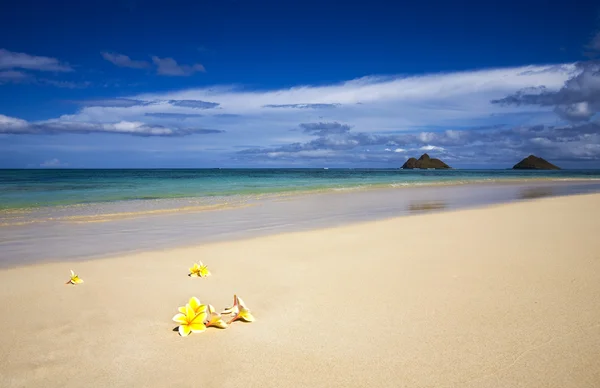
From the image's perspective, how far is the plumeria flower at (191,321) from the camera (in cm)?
293

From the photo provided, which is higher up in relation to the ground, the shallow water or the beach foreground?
the beach foreground

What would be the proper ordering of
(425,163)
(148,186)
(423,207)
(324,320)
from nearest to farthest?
(324,320), (423,207), (148,186), (425,163)

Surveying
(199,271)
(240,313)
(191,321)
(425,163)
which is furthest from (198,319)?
(425,163)

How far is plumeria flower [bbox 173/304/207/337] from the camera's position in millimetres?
2934

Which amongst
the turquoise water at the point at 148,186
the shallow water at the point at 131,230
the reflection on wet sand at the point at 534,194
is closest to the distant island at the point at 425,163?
the turquoise water at the point at 148,186

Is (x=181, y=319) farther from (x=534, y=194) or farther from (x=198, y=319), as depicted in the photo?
(x=534, y=194)

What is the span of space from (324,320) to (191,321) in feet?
3.39

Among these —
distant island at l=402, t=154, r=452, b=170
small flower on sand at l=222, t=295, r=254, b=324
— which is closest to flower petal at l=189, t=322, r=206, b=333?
small flower on sand at l=222, t=295, r=254, b=324

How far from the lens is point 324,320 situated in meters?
3.17

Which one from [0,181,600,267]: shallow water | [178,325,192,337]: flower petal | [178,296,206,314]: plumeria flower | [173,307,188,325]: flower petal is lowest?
[0,181,600,267]: shallow water

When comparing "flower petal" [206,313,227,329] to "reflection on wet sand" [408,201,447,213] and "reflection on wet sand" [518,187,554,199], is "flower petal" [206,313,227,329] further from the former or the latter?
"reflection on wet sand" [518,187,554,199]

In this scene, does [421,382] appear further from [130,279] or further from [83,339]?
[130,279]

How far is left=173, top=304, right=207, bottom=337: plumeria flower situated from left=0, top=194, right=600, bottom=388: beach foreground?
61 millimetres

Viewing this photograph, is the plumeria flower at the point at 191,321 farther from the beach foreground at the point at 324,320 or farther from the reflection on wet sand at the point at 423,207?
the reflection on wet sand at the point at 423,207
